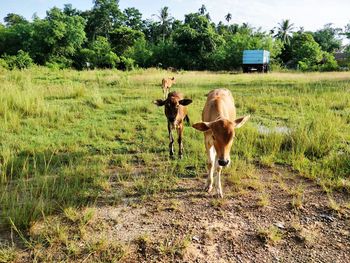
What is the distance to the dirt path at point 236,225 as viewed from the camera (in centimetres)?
326

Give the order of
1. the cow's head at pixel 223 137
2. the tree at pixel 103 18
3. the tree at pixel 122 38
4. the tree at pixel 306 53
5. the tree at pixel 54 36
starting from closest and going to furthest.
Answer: the cow's head at pixel 223 137 → the tree at pixel 54 36 → the tree at pixel 306 53 → the tree at pixel 122 38 → the tree at pixel 103 18

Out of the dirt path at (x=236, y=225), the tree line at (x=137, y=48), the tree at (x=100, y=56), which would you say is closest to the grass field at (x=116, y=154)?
the dirt path at (x=236, y=225)

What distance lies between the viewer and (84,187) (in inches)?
181

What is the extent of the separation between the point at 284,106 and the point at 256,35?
39.6 meters

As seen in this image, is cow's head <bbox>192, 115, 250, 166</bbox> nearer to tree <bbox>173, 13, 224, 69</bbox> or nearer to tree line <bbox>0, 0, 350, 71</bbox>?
tree line <bbox>0, 0, 350, 71</bbox>

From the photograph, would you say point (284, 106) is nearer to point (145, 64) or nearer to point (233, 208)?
point (233, 208)

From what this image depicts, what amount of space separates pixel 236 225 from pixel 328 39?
70402mm

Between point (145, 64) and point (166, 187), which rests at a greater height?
point (145, 64)

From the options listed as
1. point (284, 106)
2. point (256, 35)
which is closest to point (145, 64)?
point (256, 35)

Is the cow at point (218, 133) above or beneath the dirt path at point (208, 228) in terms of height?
above

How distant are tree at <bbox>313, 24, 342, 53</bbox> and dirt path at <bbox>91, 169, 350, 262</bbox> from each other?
6475 centimetres

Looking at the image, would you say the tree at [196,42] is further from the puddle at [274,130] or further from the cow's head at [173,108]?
the cow's head at [173,108]

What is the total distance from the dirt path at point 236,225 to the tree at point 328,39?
64746mm

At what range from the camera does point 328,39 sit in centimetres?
6431
